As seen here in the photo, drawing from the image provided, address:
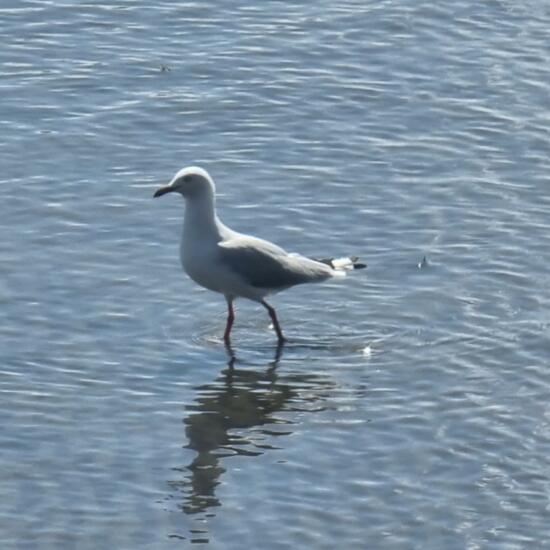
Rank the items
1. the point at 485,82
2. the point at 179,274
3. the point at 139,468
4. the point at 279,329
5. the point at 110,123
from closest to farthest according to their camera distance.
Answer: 1. the point at 139,468
2. the point at 279,329
3. the point at 179,274
4. the point at 110,123
5. the point at 485,82

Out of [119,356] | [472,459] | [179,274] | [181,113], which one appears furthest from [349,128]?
[472,459]

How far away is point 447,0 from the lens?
22.1m

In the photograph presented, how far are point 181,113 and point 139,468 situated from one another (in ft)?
23.6

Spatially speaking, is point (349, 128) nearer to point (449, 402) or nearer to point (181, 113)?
point (181, 113)

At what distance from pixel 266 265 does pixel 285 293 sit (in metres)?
0.98

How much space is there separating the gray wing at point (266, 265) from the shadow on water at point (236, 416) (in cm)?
63

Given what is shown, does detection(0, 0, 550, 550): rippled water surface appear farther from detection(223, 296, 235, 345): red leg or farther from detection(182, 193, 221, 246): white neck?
detection(182, 193, 221, 246): white neck

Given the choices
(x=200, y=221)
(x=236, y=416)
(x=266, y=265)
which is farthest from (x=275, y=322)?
(x=236, y=416)

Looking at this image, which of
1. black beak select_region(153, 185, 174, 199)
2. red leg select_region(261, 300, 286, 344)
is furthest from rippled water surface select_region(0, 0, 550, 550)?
black beak select_region(153, 185, 174, 199)

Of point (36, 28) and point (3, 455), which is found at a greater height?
point (36, 28)

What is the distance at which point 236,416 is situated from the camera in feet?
44.2

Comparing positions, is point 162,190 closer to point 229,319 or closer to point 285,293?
point 229,319

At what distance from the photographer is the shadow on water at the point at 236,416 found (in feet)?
39.8

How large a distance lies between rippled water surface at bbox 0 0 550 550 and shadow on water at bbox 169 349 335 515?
0.09ft
